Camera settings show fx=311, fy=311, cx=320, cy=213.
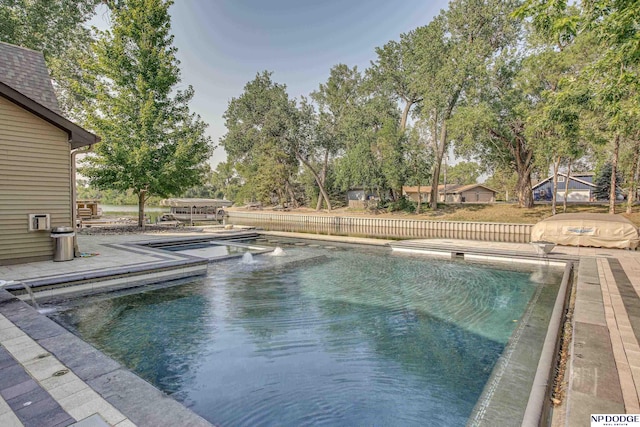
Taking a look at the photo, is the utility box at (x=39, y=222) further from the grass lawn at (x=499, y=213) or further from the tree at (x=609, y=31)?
the grass lawn at (x=499, y=213)

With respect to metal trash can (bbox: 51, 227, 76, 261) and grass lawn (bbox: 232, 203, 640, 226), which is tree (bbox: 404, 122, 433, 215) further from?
metal trash can (bbox: 51, 227, 76, 261)

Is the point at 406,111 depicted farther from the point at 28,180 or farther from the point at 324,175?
the point at 28,180

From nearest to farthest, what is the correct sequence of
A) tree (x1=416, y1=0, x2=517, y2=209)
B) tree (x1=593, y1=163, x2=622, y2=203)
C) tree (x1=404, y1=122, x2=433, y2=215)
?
tree (x1=416, y1=0, x2=517, y2=209)
tree (x1=404, y1=122, x2=433, y2=215)
tree (x1=593, y1=163, x2=622, y2=203)

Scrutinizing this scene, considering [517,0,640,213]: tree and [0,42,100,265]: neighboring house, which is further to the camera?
[0,42,100,265]: neighboring house

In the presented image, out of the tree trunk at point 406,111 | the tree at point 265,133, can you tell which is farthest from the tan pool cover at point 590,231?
the tree at point 265,133

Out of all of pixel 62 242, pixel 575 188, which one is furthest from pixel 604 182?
pixel 62 242

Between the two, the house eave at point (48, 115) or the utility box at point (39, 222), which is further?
the utility box at point (39, 222)

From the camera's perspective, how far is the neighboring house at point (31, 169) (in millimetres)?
7000

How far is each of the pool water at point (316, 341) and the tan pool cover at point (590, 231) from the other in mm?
4008

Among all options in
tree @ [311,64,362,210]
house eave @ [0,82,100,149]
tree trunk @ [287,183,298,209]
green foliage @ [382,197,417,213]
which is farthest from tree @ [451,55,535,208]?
tree trunk @ [287,183,298,209]

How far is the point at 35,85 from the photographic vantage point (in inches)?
328

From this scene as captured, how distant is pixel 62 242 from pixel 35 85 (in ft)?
14.6

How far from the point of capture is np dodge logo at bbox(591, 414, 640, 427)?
2156 millimetres

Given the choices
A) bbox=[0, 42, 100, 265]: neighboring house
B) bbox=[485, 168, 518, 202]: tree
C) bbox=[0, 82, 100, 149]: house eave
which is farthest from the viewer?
bbox=[485, 168, 518, 202]: tree
